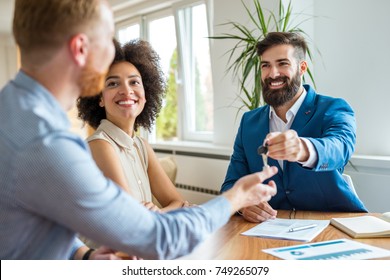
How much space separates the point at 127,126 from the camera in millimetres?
2123

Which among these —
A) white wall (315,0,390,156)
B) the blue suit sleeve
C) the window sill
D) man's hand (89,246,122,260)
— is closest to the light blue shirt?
man's hand (89,246,122,260)

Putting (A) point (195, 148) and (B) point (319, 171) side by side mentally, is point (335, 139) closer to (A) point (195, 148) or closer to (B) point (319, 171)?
(B) point (319, 171)

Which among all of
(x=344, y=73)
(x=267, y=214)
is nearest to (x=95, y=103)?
(x=267, y=214)

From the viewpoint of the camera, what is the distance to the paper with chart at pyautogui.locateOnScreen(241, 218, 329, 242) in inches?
61.4

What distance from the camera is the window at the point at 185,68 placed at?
16.8 feet

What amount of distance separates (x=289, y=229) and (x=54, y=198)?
41.4 inches

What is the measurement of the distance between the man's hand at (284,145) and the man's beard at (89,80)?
809mm

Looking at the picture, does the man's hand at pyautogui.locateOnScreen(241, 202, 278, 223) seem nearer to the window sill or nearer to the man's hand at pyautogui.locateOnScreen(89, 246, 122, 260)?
the man's hand at pyautogui.locateOnScreen(89, 246, 122, 260)

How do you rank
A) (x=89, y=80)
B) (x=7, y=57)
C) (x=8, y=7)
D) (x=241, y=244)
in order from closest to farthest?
(x=89, y=80) < (x=241, y=244) < (x=8, y=7) < (x=7, y=57)

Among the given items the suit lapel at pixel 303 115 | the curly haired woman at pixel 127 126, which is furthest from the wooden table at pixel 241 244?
the suit lapel at pixel 303 115

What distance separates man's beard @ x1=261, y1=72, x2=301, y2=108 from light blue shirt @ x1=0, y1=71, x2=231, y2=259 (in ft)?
4.77

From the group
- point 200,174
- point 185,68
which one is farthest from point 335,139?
point 185,68

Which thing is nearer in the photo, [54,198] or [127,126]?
[54,198]
